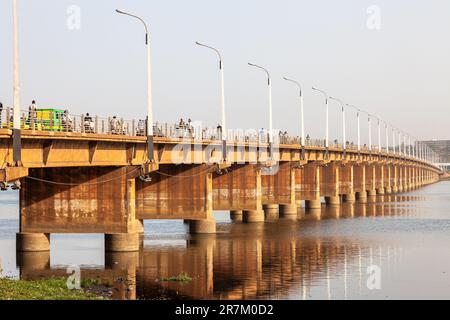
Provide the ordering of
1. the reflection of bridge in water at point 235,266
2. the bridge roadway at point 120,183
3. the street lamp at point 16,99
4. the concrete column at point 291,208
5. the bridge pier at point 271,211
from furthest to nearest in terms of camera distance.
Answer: the bridge pier at point 271,211, the concrete column at point 291,208, the bridge roadway at point 120,183, the reflection of bridge in water at point 235,266, the street lamp at point 16,99

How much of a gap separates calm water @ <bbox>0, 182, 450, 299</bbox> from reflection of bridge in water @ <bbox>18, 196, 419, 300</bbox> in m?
0.06

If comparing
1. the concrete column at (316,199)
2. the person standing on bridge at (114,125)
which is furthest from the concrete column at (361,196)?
the person standing on bridge at (114,125)

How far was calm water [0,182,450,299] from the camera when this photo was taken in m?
49.3

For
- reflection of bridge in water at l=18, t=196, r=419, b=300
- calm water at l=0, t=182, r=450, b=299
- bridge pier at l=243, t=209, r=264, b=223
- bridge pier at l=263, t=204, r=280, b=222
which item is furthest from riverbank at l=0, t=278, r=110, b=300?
bridge pier at l=263, t=204, r=280, b=222

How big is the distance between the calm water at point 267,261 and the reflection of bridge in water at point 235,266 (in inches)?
2.4

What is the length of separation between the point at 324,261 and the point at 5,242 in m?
29.9

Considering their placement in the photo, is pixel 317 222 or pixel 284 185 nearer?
pixel 317 222

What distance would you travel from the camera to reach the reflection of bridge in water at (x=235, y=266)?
4941 cm

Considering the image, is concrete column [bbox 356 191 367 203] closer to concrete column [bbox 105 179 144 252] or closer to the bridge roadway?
the bridge roadway

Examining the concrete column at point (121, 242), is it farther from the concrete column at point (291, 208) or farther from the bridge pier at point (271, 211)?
the concrete column at point (291, 208)

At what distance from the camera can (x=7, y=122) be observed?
161ft

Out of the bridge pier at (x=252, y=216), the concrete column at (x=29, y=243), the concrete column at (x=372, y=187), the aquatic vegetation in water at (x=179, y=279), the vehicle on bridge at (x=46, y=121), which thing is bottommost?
the aquatic vegetation in water at (x=179, y=279)

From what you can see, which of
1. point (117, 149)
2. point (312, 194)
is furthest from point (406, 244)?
point (312, 194)
